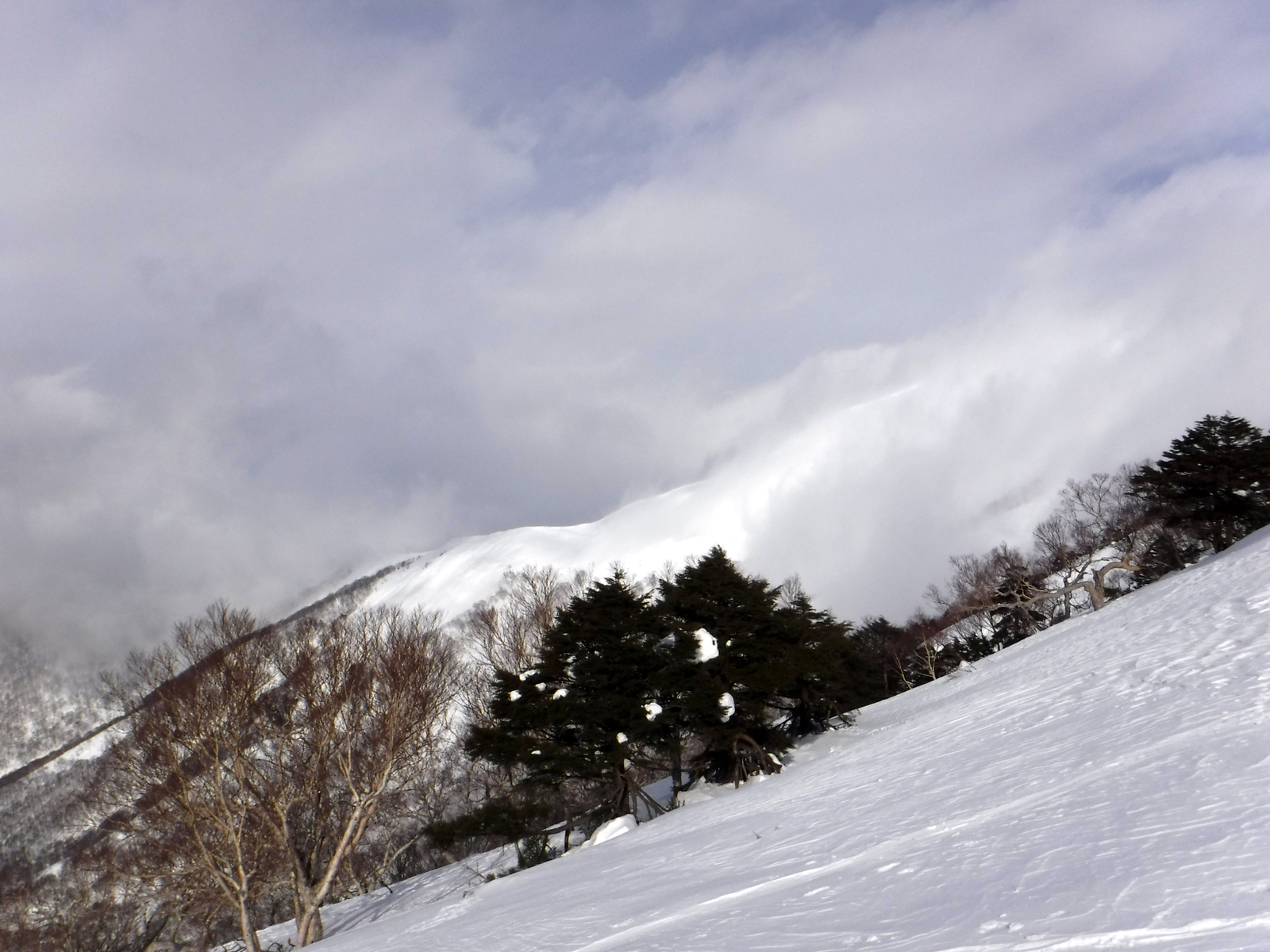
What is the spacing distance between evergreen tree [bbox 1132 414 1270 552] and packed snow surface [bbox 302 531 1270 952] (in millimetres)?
18987

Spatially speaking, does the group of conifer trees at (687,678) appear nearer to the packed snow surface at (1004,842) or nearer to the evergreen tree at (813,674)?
A: the evergreen tree at (813,674)

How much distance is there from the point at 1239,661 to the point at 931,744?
580 cm

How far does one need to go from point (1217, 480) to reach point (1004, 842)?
117ft

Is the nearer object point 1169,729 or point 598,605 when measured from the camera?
point 1169,729

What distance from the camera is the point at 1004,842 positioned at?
6418 millimetres

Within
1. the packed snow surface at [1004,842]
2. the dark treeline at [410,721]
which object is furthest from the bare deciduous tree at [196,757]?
the packed snow surface at [1004,842]

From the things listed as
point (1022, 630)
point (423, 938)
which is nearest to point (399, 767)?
point (423, 938)

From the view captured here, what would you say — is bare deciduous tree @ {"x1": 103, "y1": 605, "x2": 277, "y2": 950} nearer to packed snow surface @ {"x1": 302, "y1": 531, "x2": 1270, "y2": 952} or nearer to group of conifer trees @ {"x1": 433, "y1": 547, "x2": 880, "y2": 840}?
group of conifer trees @ {"x1": 433, "y1": 547, "x2": 880, "y2": 840}

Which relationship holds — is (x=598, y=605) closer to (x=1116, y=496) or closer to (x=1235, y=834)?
(x=1235, y=834)

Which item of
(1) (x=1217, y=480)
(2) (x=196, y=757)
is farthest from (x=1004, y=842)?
(1) (x=1217, y=480)

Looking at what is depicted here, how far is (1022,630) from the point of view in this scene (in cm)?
5666

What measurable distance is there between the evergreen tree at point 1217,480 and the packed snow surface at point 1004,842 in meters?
19.0

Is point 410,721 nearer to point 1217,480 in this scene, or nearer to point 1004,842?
point 1004,842

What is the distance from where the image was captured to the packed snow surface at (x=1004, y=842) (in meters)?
4.57
